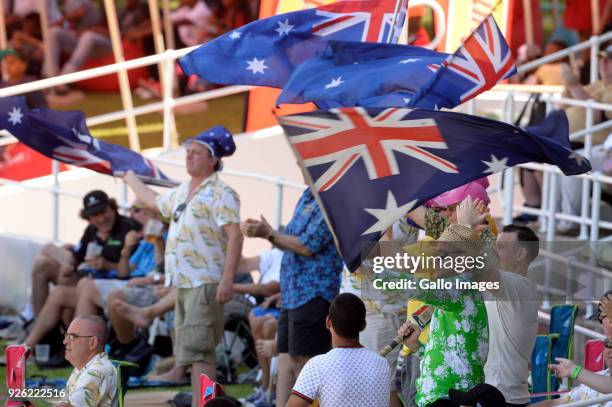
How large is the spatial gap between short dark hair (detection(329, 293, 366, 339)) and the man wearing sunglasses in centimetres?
238

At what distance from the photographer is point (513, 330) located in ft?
21.0

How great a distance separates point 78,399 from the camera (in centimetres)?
656

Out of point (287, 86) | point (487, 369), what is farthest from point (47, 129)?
point (487, 369)

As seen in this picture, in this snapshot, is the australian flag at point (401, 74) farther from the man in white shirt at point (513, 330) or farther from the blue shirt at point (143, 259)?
the blue shirt at point (143, 259)

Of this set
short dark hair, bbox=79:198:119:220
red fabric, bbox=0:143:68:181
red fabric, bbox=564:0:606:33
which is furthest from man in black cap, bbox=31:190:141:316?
red fabric, bbox=564:0:606:33

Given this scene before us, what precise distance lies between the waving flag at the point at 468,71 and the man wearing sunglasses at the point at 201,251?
74.0 inches

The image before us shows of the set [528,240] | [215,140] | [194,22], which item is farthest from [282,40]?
[194,22]

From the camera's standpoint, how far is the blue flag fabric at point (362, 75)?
7.49 meters

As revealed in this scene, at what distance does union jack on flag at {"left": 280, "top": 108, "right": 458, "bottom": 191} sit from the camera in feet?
19.1

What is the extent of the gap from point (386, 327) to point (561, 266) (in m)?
1.86

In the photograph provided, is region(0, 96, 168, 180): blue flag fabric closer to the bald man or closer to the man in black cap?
the man in black cap

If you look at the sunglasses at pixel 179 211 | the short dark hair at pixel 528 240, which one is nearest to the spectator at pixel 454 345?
the short dark hair at pixel 528 240

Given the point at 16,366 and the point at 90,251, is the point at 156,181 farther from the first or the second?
the point at 16,366

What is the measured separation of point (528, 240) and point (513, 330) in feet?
1.88
